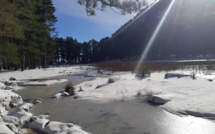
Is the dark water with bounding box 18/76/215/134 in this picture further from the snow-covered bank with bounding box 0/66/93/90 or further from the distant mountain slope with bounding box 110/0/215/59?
the snow-covered bank with bounding box 0/66/93/90

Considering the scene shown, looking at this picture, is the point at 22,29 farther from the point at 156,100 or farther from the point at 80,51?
the point at 80,51

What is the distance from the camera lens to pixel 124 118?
4.77 metres

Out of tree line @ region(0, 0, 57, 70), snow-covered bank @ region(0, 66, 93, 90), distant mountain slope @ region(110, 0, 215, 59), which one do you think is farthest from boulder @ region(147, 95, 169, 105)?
tree line @ region(0, 0, 57, 70)

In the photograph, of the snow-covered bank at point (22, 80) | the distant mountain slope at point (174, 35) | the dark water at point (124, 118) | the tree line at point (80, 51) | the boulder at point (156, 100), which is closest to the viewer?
the dark water at point (124, 118)

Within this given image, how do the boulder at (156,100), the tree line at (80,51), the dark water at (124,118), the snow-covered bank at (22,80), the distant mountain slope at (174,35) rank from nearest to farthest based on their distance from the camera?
the dark water at (124,118) < the boulder at (156,100) < the distant mountain slope at (174,35) < the snow-covered bank at (22,80) < the tree line at (80,51)

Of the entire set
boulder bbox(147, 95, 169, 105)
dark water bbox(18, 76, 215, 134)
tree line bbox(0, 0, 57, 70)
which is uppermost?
tree line bbox(0, 0, 57, 70)

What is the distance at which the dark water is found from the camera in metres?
Result: 3.88

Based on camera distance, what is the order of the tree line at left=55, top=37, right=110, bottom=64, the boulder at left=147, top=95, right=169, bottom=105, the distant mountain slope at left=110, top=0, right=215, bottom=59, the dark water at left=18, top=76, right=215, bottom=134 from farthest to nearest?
the tree line at left=55, top=37, right=110, bottom=64
the distant mountain slope at left=110, top=0, right=215, bottom=59
the boulder at left=147, top=95, right=169, bottom=105
the dark water at left=18, top=76, right=215, bottom=134

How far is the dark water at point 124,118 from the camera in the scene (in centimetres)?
388

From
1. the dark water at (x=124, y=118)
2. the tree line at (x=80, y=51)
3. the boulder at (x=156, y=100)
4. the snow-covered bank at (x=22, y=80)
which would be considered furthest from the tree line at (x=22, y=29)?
the tree line at (x=80, y=51)

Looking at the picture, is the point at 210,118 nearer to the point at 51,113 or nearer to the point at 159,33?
the point at 51,113

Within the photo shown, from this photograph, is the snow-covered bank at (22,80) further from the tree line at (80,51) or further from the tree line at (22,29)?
the tree line at (80,51)

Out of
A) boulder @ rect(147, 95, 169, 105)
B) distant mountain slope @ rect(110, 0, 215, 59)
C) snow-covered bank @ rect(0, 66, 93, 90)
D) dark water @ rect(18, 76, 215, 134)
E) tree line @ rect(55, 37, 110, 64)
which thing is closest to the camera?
dark water @ rect(18, 76, 215, 134)

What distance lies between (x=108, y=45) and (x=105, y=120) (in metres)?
82.5
